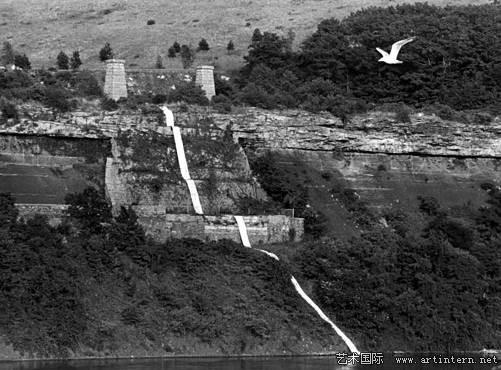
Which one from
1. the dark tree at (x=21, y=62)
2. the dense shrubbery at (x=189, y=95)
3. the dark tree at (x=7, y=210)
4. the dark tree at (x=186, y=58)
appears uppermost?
the dense shrubbery at (x=189, y=95)

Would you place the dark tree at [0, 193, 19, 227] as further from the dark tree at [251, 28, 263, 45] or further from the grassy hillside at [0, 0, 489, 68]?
the grassy hillside at [0, 0, 489, 68]

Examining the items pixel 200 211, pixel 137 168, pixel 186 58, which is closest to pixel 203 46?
pixel 186 58

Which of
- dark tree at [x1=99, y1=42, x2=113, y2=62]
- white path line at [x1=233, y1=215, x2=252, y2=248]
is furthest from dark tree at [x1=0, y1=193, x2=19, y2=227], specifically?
dark tree at [x1=99, y1=42, x2=113, y2=62]

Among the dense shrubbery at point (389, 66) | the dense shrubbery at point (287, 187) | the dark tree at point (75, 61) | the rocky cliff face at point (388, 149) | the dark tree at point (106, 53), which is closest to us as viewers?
the dense shrubbery at point (287, 187)

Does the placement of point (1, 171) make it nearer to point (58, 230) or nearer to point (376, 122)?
point (58, 230)

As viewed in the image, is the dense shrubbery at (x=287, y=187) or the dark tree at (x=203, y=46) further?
the dark tree at (x=203, y=46)

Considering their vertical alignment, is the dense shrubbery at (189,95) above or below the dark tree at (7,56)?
above

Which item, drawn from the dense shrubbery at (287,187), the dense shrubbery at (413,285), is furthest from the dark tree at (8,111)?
the dense shrubbery at (413,285)

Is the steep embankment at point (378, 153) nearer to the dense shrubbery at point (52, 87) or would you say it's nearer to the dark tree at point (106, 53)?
the dense shrubbery at point (52, 87)

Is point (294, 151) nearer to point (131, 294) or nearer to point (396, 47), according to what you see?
point (396, 47)
